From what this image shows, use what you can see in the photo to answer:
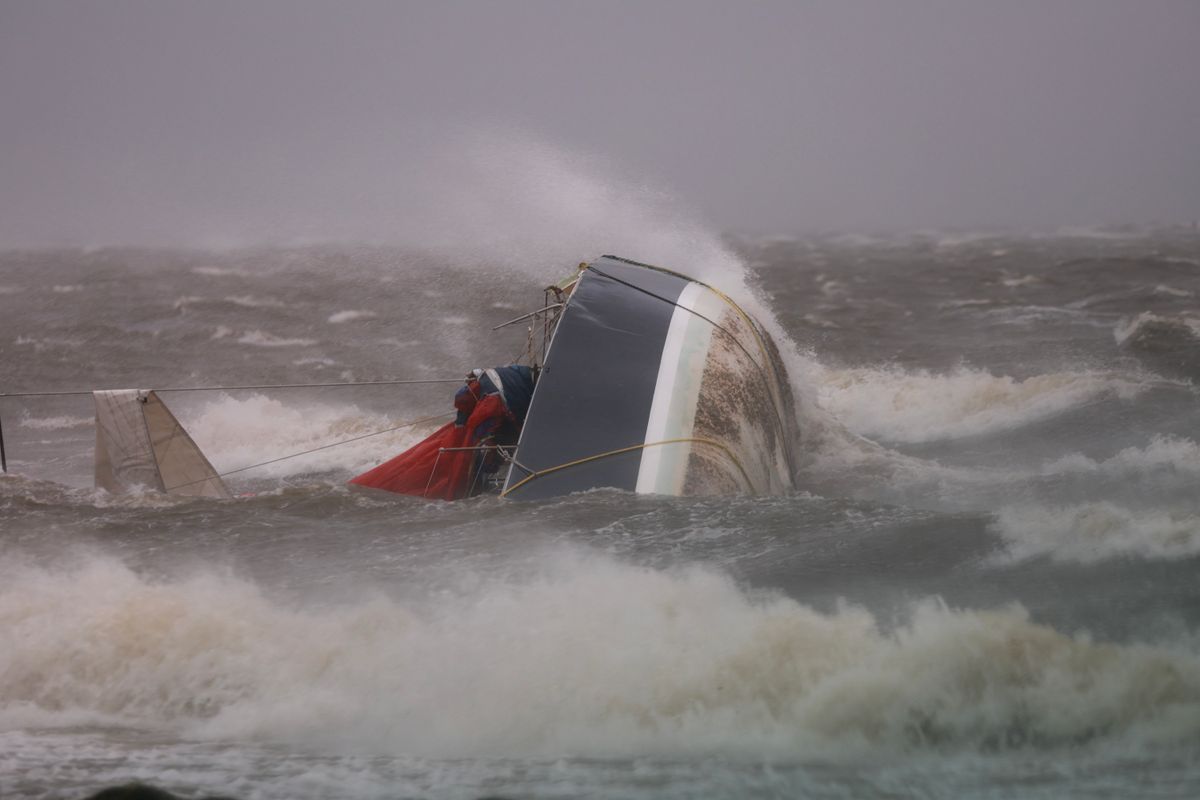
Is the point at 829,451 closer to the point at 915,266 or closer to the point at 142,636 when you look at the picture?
the point at 142,636

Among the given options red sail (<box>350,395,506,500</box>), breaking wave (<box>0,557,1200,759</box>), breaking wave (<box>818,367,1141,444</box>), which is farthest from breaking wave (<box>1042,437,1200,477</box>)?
red sail (<box>350,395,506,500</box>)

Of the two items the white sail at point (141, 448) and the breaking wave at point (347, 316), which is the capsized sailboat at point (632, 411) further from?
the breaking wave at point (347, 316)

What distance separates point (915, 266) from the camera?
46.8 ft

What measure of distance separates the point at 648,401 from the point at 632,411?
103 millimetres

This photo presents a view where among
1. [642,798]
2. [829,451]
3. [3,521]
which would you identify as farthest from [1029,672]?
[3,521]

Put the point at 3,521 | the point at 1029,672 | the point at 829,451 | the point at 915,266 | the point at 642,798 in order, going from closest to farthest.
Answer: the point at 642,798 < the point at 1029,672 < the point at 3,521 < the point at 829,451 < the point at 915,266

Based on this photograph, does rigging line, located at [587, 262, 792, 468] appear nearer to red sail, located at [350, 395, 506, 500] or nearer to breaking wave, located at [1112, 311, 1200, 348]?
red sail, located at [350, 395, 506, 500]

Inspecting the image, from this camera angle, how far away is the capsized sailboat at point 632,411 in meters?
5.26

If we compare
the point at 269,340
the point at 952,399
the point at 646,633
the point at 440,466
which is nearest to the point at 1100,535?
the point at 646,633

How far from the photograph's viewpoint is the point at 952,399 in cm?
858

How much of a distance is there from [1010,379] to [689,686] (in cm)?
586

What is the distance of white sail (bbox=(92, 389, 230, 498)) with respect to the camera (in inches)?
224

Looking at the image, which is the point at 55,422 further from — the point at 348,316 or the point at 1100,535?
the point at 1100,535

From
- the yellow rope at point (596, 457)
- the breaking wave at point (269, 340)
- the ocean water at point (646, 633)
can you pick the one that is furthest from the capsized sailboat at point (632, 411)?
the breaking wave at point (269, 340)
